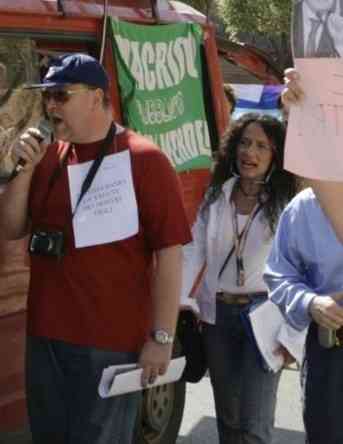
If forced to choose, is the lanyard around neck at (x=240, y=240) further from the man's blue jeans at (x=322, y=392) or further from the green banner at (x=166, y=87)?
the man's blue jeans at (x=322, y=392)

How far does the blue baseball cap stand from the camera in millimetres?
3227

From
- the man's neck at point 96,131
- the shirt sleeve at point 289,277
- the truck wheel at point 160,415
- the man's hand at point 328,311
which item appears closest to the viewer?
the man's hand at point 328,311

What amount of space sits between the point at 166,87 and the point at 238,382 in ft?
5.11

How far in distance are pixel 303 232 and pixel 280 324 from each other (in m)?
0.93

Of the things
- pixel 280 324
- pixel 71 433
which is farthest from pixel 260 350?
pixel 71 433

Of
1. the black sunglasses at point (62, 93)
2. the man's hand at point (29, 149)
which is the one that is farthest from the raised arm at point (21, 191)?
the black sunglasses at point (62, 93)

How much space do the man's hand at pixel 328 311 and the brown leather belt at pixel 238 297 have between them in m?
1.16

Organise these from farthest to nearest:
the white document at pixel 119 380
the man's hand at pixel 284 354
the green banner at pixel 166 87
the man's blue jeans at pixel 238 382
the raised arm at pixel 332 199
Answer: the green banner at pixel 166 87, the man's blue jeans at pixel 238 382, the man's hand at pixel 284 354, the white document at pixel 119 380, the raised arm at pixel 332 199

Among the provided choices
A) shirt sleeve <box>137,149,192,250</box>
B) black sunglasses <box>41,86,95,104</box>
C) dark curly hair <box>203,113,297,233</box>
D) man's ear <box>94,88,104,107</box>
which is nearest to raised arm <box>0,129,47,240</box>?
black sunglasses <box>41,86,95,104</box>

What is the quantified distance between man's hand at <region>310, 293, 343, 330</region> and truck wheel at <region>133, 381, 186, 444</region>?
78.3 inches

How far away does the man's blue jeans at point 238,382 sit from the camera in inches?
160

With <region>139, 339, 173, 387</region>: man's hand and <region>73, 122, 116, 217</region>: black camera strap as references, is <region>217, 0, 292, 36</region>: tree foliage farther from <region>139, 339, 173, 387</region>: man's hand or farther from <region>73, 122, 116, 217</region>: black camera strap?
<region>139, 339, 173, 387</region>: man's hand

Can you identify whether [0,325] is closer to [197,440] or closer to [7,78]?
[7,78]

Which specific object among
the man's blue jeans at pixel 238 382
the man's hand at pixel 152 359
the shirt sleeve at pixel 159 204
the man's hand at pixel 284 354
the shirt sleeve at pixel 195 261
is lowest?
the man's blue jeans at pixel 238 382
